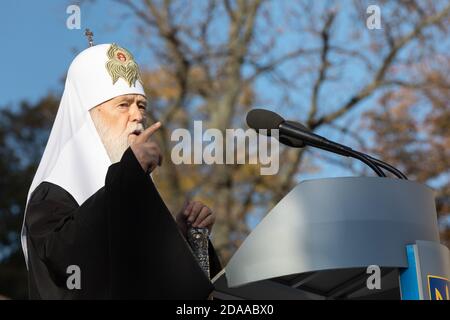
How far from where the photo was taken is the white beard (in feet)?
11.0

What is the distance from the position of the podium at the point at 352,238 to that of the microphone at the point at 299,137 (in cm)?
27

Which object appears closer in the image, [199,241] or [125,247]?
[125,247]

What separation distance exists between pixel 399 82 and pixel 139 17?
4.61 meters

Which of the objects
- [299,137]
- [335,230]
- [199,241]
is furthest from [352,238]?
[199,241]

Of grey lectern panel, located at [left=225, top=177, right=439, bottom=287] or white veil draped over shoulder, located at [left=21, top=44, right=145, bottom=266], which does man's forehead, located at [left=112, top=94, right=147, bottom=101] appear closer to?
white veil draped over shoulder, located at [left=21, top=44, right=145, bottom=266]

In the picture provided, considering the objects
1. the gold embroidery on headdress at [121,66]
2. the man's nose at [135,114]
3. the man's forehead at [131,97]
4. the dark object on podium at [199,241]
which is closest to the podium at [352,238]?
the dark object on podium at [199,241]

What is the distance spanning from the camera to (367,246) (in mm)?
2527

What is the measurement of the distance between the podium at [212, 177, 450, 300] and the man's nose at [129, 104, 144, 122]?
3.18 ft

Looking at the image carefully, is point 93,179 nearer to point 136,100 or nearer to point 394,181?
point 136,100

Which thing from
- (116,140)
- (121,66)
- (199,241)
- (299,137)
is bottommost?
(199,241)

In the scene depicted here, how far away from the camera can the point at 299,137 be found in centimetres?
304

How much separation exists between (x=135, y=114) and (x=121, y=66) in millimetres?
420

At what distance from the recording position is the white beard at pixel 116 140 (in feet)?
11.0

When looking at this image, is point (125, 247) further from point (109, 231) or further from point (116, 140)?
point (116, 140)
